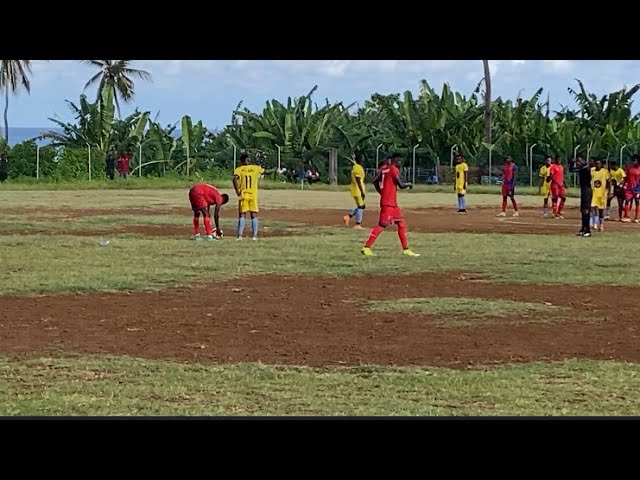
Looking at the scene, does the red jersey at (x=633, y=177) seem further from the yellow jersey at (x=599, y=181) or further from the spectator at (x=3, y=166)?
the spectator at (x=3, y=166)

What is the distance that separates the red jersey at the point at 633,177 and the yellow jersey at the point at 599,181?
4.26 feet

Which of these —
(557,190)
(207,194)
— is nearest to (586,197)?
(557,190)

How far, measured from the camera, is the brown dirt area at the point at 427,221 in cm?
1535

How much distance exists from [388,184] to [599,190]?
520cm

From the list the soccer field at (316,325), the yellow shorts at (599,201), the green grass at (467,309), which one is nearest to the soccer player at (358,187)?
the soccer field at (316,325)

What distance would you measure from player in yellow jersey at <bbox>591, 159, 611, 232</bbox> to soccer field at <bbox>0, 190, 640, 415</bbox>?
660 mm

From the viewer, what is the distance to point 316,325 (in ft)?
26.2

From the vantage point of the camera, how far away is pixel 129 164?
29.5 m

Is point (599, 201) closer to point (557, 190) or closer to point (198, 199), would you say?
point (557, 190)

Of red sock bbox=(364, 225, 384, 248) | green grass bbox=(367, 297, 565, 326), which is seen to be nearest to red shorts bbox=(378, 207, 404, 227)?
red sock bbox=(364, 225, 384, 248)
